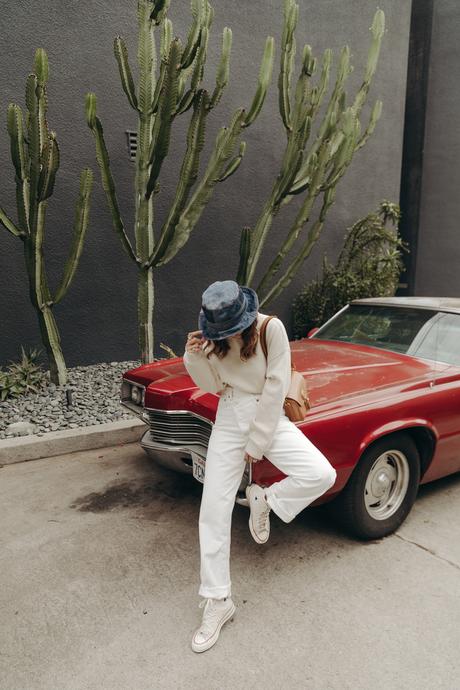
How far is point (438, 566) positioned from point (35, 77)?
16.5 ft

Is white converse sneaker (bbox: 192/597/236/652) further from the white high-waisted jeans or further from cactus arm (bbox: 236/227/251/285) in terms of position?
cactus arm (bbox: 236/227/251/285)

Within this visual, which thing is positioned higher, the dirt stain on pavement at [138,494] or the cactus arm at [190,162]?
the cactus arm at [190,162]

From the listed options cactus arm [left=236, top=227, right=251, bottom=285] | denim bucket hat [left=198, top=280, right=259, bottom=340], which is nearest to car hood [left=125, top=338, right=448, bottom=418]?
denim bucket hat [left=198, top=280, right=259, bottom=340]

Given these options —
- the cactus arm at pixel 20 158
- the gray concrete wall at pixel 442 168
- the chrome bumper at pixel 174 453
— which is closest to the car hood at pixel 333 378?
the chrome bumper at pixel 174 453

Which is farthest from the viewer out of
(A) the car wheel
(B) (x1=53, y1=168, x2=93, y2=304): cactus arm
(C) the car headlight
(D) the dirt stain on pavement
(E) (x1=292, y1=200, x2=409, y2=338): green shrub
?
(E) (x1=292, y1=200, x2=409, y2=338): green shrub

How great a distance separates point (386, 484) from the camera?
329cm

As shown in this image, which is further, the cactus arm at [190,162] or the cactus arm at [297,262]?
the cactus arm at [297,262]

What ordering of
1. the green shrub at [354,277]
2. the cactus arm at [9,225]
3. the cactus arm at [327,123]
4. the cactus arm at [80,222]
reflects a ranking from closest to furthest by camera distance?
the cactus arm at [9,225] → the cactus arm at [80,222] → the cactus arm at [327,123] → the green shrub at [354,277]

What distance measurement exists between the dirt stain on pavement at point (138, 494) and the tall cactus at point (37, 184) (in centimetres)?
230

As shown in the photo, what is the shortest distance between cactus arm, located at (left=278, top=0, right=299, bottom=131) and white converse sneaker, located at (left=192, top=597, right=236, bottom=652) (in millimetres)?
5646

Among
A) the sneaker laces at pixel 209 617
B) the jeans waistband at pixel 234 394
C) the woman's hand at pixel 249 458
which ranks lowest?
the sneaker laces at pixel 209 617

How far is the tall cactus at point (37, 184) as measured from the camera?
4.79m

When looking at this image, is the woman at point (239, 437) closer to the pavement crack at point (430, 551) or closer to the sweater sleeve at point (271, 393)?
the sweater sleeve at point (271, 393)

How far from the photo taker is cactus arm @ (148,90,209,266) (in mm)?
5281
